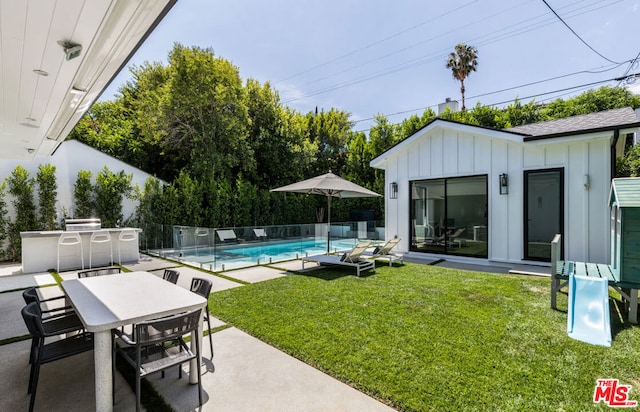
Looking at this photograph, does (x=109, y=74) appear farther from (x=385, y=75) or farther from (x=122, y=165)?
(x=385, y=75)

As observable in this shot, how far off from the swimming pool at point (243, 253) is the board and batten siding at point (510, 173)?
3.33m

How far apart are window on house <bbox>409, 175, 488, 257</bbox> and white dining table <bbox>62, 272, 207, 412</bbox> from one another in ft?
27.9

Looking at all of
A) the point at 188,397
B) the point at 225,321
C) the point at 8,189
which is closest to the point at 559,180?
the point at 225,321

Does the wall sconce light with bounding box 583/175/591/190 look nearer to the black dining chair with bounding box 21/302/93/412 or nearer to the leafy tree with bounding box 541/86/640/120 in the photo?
the black dining chair with bounding box 21/302/93/412

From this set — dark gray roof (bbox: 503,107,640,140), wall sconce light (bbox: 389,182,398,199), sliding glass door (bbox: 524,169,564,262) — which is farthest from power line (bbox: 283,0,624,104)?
wall sconce light (bbox: 389,182,398,199)

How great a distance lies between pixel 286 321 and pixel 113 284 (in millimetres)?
2243

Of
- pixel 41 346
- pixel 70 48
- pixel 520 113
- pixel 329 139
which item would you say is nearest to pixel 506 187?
pixel 70 48

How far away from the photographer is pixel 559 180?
293 inches

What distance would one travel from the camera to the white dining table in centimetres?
219

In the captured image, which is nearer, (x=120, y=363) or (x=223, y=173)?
(x=120, y=363)

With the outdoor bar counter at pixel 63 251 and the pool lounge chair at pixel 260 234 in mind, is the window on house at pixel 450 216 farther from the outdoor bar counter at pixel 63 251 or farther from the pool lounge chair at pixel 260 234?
the outdoor bar counter at pixel 63 251

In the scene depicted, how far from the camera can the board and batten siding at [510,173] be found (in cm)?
689

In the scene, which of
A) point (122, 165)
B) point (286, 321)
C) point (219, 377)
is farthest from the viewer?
point (122, 165)

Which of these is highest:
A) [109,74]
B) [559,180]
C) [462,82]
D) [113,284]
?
[462,82]
